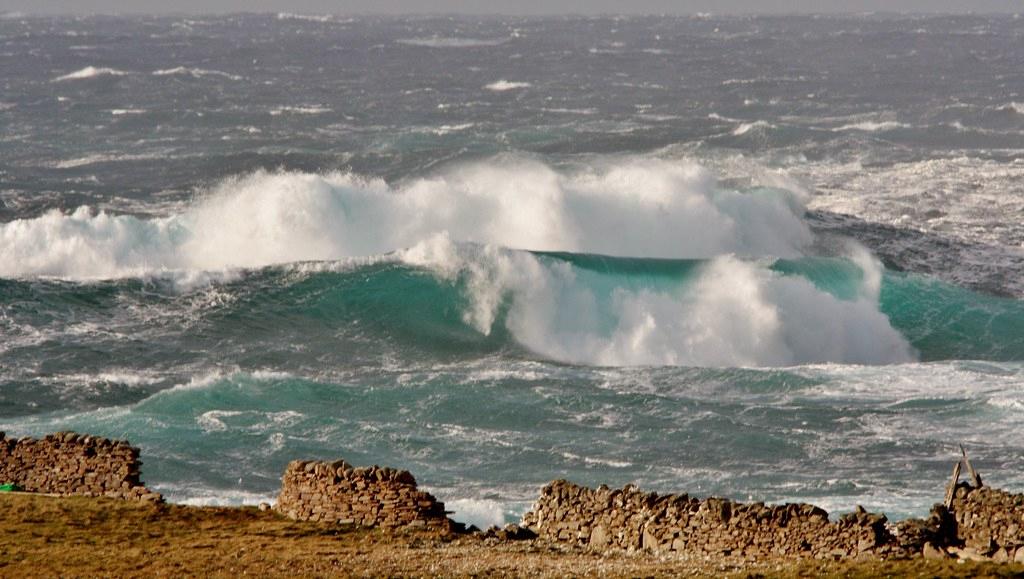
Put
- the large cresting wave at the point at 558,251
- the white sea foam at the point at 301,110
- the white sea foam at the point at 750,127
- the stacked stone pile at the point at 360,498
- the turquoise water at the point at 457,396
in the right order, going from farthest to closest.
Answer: the white sea foam at the point at 301,110
the white sea foam at the point at 750,127
the large cresting wave at the point at 558,251
the turquoise water at the point at 457,396
the stacked stone pile at the point at 360,498

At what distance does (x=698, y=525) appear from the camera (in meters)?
14.9

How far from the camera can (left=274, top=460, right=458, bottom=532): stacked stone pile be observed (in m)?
15.8

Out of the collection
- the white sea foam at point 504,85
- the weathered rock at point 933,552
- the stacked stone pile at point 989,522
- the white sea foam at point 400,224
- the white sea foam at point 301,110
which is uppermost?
the white sea foam at point 504,85

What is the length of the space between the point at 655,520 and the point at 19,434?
39.0ft

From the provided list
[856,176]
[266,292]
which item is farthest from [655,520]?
[856,176]

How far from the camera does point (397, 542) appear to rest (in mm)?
15242

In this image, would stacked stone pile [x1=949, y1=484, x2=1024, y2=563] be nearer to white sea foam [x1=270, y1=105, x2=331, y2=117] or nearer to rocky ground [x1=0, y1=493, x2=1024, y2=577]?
rocky ground [x1=0, y1=493, x2=1024, y2=577]

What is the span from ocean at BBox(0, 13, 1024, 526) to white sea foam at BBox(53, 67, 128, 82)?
13637mm

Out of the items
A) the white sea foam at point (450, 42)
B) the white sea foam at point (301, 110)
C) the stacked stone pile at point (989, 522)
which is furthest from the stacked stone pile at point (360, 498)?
the white sea foam at point (450, 42)

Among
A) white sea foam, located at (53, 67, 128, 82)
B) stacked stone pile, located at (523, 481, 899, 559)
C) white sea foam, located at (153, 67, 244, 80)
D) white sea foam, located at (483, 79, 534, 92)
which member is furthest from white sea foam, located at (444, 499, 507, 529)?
white sea foam, located at (153, 67, 244, 80)

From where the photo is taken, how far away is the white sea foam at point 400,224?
38719mm

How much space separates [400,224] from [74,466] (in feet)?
81.4

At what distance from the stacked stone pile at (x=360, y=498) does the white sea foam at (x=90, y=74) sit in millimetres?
75402

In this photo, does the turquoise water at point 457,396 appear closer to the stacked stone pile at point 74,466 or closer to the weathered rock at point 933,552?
the stacked stone pile at point 74,466
